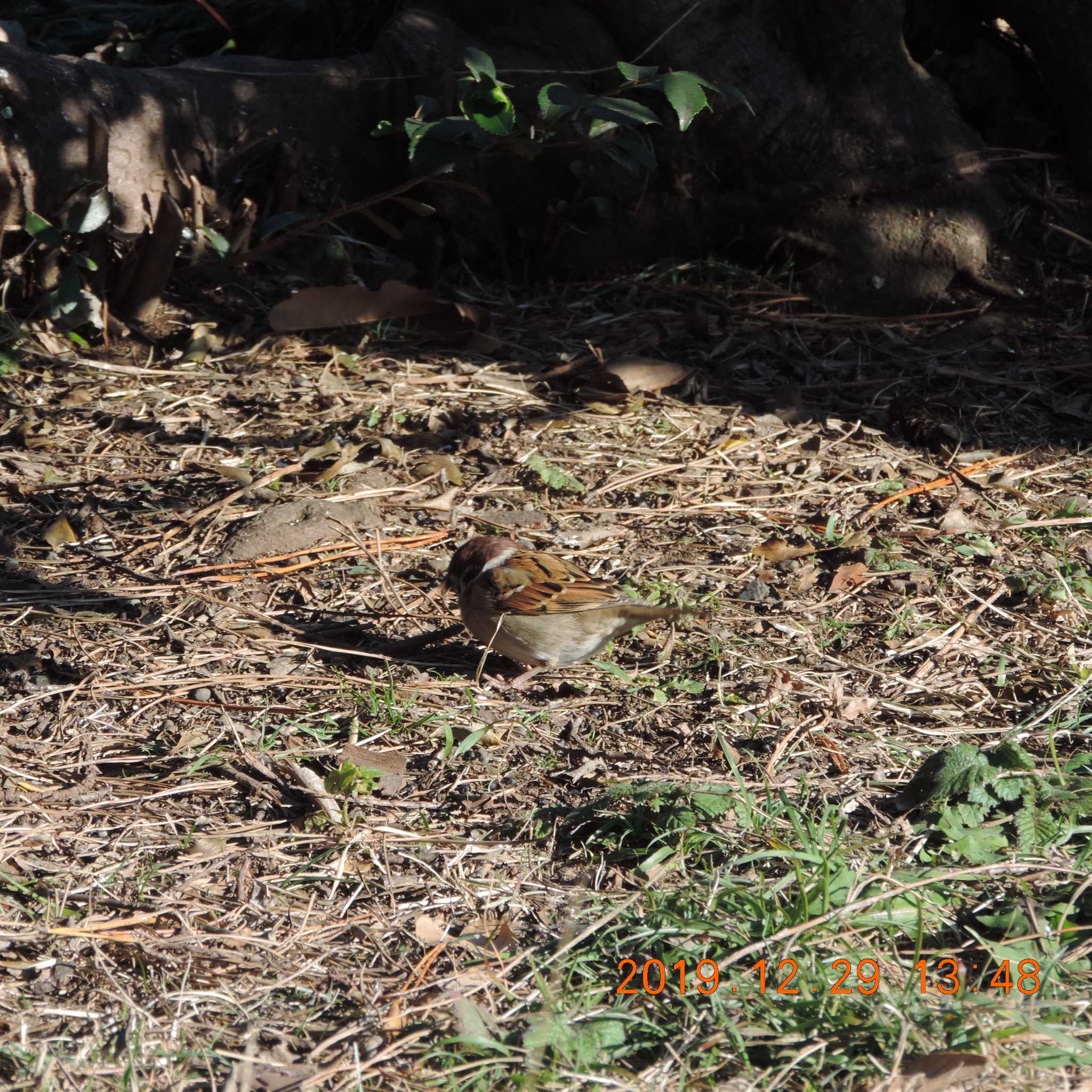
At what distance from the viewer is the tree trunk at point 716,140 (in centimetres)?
625

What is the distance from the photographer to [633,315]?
6.18 m

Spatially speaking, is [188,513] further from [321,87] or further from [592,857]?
[321,87]

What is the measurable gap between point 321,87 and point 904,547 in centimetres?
383

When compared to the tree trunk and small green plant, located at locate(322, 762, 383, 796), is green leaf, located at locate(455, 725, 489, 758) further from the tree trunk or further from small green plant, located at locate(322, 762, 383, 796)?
the tree trunk

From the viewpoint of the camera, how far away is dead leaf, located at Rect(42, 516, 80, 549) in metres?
4.23

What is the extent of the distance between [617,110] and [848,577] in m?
1.95

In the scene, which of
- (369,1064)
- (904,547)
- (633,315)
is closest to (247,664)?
(369,1064)

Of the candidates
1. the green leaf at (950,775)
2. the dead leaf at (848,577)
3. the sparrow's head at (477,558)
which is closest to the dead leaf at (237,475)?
the sparrow's head at (477,558)

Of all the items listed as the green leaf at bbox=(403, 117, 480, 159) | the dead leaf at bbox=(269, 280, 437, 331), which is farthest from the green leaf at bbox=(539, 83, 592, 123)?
the dead leaf at bbox=(269, 280, 437, 331)

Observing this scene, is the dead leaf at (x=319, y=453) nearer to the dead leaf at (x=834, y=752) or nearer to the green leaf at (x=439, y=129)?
the green leaf at (x=439, y=129)

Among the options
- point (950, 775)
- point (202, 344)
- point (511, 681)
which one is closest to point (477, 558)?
point (511, 681)

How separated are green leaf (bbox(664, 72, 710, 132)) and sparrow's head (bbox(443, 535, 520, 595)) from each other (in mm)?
1738
